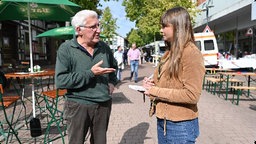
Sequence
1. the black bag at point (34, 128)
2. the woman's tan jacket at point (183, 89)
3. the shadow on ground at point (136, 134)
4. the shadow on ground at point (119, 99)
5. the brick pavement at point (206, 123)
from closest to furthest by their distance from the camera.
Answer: the woman's tan jacket at point (183, 89), the black bag at point (34, 128), the shadow on ground at point (136, 134), the brick pavement at point (206, 123), the shadow on ground at point (119, 99)

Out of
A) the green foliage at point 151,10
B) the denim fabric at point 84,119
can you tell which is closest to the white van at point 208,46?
the green foliage at point 151,10

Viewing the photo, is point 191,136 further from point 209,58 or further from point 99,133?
point 209,58

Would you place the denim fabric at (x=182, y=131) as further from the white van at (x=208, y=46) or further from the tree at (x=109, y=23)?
the tree at (x=109, y=23)

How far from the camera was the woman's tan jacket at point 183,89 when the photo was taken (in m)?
1.96

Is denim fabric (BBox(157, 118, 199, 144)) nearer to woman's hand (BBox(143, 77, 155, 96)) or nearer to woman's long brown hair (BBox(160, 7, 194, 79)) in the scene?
woman's hand (BBox(143, 77, 155, 96))

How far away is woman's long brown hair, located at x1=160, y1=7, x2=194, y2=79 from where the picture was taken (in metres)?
2.00

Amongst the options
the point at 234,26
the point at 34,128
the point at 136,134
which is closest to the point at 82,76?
the point at 34,128

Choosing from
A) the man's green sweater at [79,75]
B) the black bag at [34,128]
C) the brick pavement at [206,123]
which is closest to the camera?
the man's green sweater at [79,75]

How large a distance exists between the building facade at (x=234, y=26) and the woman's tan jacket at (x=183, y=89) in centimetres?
1516

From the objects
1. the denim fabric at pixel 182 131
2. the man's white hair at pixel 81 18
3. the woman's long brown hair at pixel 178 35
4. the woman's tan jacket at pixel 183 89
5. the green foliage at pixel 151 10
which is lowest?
the denim fabric at pixel 182 131

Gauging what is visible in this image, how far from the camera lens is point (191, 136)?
213cm

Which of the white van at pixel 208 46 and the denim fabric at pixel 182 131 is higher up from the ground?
the white van at pixel 208 46

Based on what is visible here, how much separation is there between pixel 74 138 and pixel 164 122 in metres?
0.97

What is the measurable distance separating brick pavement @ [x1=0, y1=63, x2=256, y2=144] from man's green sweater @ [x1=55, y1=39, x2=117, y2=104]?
217 centimetres
